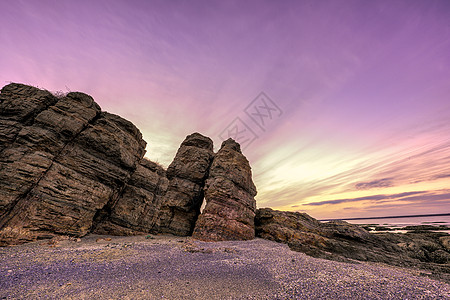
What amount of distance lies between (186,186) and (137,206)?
683 cm

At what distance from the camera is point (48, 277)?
24.8 feet

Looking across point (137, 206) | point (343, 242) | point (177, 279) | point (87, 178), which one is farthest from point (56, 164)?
point (343, 242)

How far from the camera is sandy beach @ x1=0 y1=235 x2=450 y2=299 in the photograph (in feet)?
22.3

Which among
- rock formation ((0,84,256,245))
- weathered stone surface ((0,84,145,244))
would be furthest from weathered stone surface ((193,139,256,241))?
weathered stone surface ((0,84,145,244))

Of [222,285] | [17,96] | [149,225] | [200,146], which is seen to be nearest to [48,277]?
[222,285]

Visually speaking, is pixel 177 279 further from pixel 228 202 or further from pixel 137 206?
pixel 137 206

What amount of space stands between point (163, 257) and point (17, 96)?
21.1 m

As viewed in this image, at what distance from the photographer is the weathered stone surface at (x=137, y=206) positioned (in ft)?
61.4

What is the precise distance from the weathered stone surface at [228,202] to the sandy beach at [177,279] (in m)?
8.61

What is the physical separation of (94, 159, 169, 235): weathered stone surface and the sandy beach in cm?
720

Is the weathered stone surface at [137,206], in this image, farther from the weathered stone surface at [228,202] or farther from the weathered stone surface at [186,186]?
the weathered stone surface at [228,202]

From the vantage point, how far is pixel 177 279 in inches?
320

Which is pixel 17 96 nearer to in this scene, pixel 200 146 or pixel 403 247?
pixel 200 146

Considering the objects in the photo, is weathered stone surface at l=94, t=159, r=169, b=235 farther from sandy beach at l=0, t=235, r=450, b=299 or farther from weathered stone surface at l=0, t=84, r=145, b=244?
sandy beach at l=0, t=235, r=450, b=299
